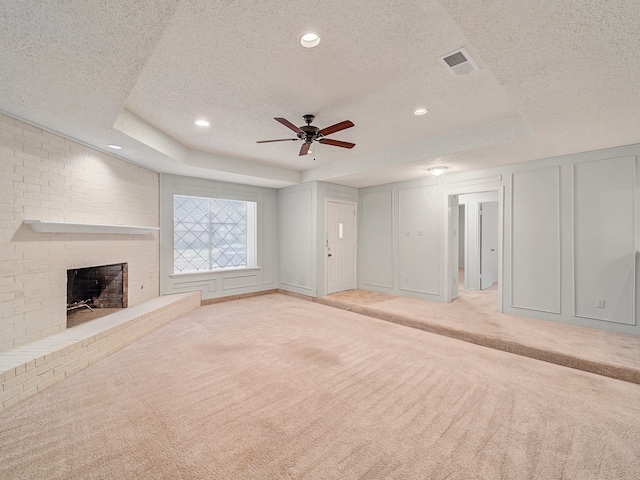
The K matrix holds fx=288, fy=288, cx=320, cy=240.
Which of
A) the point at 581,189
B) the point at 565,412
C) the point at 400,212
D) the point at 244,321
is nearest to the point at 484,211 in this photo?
the point at 400,212

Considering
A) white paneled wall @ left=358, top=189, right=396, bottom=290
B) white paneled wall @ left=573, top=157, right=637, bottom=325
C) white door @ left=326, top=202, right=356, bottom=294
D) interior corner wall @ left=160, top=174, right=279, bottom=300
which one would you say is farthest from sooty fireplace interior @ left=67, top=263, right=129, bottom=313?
white paneled wall @ left=573, top=157, right=637, bottom=325

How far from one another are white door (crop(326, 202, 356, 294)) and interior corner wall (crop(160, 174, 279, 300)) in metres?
1.48

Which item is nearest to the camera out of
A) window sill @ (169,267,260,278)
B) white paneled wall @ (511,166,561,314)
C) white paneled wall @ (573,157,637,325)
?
white paneled wall @ (573,157,637,325)

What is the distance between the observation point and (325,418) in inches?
85.4

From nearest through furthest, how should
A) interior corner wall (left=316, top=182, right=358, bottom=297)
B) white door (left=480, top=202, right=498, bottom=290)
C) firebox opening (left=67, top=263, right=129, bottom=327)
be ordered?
Result: firebox opening (left=67, top=263, right=129, bottom=327) < interior corner wall (left=316, top=182, right=358, bottom=297) < white door (left=480, top=202, right=498, bottom=290)

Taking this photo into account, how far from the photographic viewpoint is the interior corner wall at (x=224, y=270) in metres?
5.36

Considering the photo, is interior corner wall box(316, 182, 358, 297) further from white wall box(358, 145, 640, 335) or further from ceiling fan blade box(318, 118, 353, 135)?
ceiling fan blade box(318, 118, 353, 135)

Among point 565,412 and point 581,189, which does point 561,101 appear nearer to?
point 581,189

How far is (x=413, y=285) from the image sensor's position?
5.90 metres

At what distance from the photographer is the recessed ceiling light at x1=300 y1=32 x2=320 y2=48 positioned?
2030mm

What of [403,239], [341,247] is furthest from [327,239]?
[403,239]

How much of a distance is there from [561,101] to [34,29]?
12.7 feet

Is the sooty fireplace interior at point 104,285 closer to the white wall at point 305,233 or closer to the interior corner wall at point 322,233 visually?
the white wall at point 305,233

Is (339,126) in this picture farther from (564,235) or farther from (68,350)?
(564,235)
